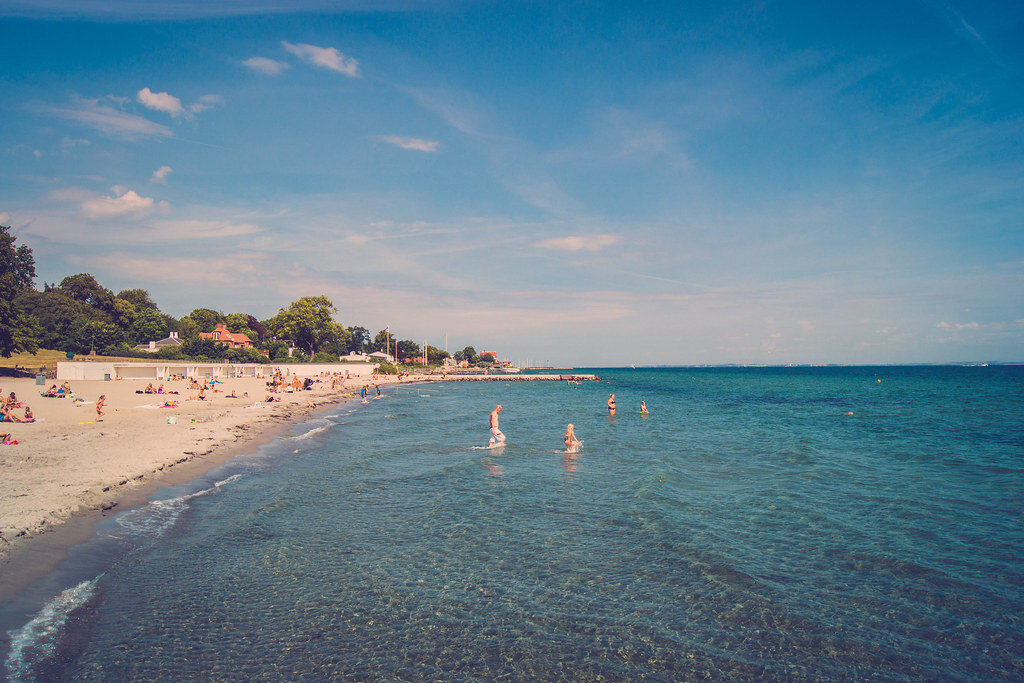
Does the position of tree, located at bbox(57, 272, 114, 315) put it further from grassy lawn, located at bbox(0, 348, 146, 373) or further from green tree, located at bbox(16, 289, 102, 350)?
grassy lawn, located at bbox(0, 348, 146, 373)

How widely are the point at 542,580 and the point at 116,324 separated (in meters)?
117

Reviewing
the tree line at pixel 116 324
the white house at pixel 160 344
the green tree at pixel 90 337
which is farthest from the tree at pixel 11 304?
the white house at pixel 160 344

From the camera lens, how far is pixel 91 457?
17812 mm

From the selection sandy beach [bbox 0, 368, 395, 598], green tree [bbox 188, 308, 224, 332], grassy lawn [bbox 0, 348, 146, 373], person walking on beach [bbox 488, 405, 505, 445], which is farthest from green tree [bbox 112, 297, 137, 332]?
person walking on beach [bbox 488, 405, 505, 445]

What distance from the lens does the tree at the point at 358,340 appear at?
162m

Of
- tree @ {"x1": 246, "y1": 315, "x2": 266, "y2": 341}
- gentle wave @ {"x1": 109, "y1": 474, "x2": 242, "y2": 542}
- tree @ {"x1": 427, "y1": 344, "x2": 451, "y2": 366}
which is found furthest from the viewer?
tree @ {"x1": 427, "y1": 344, "x2": 451, "y2": 366}

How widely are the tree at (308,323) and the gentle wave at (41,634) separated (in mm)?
112800

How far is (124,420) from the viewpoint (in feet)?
88.7

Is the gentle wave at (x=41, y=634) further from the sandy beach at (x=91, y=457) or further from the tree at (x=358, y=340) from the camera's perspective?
the tree at (x=358, y=340)

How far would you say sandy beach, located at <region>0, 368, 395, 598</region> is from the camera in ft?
35.4

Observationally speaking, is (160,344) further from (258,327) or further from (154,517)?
(154,517)

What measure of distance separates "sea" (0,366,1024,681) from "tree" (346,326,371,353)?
146466 millimetres

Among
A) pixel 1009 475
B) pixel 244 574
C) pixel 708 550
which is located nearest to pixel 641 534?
pixel 708 550

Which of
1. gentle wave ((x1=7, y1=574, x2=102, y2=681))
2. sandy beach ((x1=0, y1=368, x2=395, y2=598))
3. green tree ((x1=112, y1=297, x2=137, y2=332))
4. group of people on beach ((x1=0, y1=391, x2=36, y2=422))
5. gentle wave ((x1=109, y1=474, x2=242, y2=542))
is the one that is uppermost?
green tree ((x1=112, y1=297, x2=137, y2=332))
